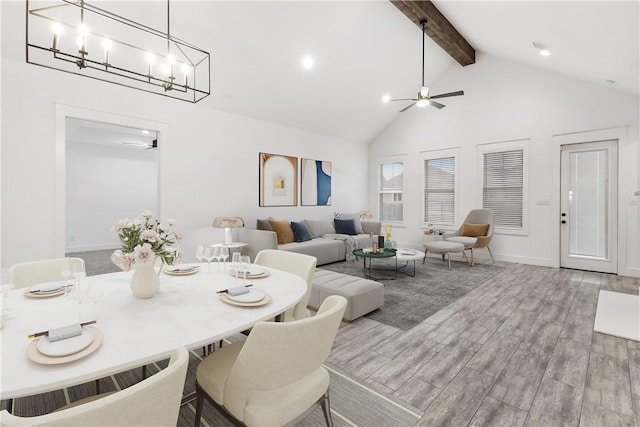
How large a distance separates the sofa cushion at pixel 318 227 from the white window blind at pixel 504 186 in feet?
11.0

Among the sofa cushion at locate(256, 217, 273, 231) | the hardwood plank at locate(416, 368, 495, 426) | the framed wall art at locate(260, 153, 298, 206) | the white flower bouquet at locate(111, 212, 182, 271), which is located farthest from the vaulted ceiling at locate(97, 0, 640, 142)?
the hardwood plank at locate(416, 368, 495, 426)

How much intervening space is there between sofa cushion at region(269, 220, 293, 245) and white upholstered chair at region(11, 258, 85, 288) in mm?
3525

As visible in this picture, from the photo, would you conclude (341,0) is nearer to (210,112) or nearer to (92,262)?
(210,112)

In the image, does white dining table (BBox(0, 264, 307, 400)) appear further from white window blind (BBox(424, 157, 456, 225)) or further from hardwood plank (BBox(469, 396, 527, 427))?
white window blind (BBox(424, 157, 456, 225))

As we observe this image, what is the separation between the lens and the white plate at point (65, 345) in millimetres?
979

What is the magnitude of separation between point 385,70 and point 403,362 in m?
5.38

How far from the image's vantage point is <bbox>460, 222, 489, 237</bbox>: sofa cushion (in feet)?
19.2

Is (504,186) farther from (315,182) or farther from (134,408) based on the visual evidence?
(134,408)

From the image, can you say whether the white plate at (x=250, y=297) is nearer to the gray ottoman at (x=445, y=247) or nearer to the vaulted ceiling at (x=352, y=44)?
the vaulted ceiling at (x=352, y=44)

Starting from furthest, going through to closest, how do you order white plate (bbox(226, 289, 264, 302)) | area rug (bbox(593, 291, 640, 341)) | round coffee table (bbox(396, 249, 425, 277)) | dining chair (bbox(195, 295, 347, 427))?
round coffee table (bbox(396, 249, 425, 277)) < area rug (bbox(593, 291, 640, 341)) < white plate (bbox(226, 289, 264, 302)) < dining chair (bbox(195, 295, 347, 427))

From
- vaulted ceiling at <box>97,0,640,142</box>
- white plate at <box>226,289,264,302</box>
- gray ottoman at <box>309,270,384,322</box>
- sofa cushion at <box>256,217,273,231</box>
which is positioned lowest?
gray ottoman at <box>309,270,384,322</box>

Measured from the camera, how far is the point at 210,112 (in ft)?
16.7

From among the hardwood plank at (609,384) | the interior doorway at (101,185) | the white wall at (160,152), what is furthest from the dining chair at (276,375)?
the interior doorway at (101,185)

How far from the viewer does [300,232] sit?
227 inches
